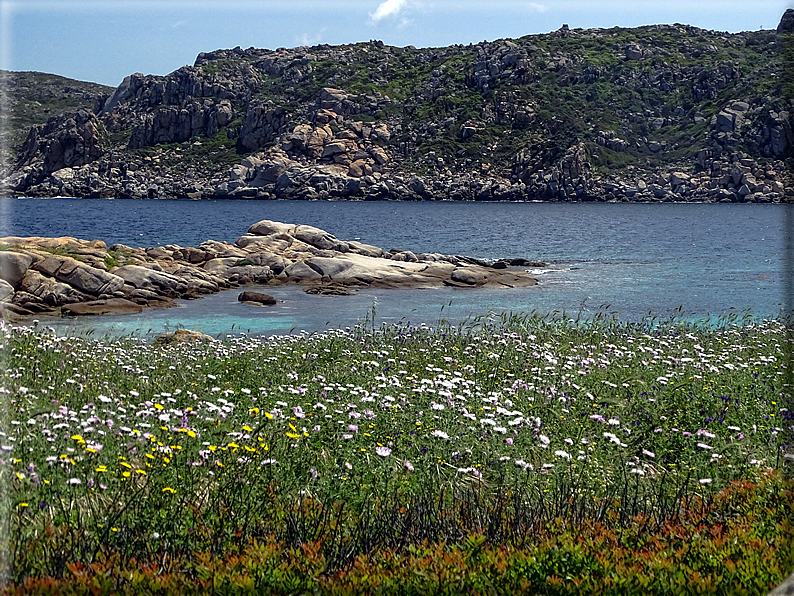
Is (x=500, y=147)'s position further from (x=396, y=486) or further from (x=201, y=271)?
(x=396, y=486)

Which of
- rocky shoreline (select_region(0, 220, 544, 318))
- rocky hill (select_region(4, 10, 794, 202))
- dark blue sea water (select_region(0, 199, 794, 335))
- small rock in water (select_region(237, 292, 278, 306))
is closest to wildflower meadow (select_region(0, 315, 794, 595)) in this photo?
dark blue sea water (select_region(0, 199, 794, 335))

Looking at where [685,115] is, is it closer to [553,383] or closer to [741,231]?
[741,231]

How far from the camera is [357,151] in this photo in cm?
17888

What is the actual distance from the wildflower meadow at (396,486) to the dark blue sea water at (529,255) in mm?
2105

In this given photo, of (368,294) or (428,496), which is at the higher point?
(428,496)

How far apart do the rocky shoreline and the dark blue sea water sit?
5.65 feet

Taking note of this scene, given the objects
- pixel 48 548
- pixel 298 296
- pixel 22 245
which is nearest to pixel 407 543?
pixel 48 548

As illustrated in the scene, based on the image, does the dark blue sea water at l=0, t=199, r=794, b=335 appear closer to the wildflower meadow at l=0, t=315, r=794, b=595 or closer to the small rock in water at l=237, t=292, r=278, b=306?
the small rock in water at l=237, t=292, r=278, b=306

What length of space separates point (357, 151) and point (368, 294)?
14965 centimetres

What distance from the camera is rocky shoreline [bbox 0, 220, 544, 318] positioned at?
27781 millimetres

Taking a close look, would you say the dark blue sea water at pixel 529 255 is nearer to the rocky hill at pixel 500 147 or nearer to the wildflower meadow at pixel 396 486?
the wildflower meadow at pixel 396 486

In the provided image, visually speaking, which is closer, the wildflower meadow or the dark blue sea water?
the wildflower meadow

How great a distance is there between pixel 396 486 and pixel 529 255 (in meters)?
49.5

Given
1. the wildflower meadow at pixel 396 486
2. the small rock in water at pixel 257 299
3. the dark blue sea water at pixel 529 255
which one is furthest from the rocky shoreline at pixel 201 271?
the wildflower meadow at pixel 396 486
